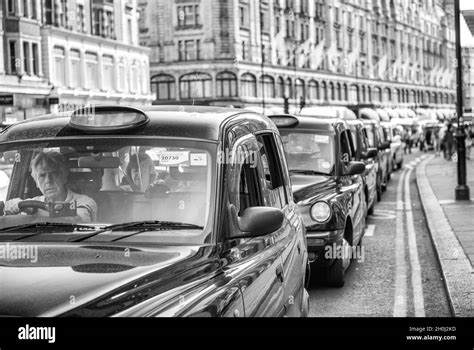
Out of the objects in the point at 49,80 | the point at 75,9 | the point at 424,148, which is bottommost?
the point at 424,148

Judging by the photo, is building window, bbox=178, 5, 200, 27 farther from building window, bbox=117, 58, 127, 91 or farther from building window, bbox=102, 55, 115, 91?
building window, bbox=102, 55, 115, 91

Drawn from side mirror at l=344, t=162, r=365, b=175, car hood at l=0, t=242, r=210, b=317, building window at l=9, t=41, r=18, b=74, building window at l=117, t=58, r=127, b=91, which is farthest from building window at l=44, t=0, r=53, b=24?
car hood at l=0, t=242, r=210, b=317

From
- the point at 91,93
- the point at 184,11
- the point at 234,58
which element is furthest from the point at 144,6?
the point at 91,93

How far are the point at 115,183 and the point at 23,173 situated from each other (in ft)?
2.17

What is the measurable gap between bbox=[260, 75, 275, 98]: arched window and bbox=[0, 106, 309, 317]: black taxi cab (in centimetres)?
7837

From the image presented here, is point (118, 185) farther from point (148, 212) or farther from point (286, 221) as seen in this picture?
point (286, 221)

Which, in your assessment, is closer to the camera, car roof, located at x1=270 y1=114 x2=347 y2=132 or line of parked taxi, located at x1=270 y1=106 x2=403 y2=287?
line of parked taxi, located at x1=270 y1=106 x2=403 y2=287

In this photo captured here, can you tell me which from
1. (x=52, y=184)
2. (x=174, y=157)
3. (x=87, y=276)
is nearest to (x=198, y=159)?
(x=174, y=157)

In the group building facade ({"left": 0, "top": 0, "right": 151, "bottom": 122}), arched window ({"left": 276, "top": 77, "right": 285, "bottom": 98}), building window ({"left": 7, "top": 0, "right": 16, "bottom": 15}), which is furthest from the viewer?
arched window ({"left": 276, "top": 77, "right": 285, "bottom": 98})

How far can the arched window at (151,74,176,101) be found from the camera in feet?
263

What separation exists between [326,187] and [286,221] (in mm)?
5523

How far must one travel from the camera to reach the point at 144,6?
84.1 metres

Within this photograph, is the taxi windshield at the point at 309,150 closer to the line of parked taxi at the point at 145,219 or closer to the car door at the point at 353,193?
the car door at the point at 353,193

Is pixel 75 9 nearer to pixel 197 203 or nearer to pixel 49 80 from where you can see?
pixel 49 80
